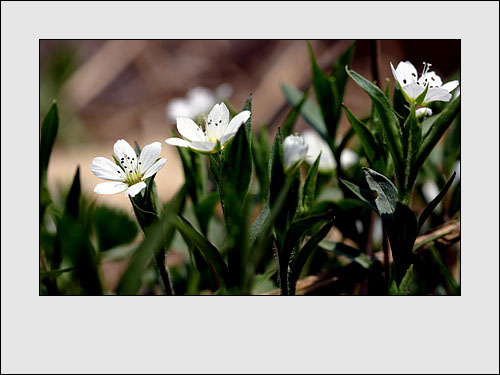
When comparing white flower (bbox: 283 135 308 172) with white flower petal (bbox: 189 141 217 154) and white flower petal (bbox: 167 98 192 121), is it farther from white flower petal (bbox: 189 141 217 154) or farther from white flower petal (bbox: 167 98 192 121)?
white flower petal (bbox: 167 98 192 121)

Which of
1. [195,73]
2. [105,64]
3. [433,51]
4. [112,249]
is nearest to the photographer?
[112,249]

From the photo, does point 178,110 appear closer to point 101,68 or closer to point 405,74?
point 405,74

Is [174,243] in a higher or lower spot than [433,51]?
lower

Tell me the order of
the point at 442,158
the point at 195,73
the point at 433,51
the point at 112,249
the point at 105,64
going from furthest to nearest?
the point at 195,73 → the point at 105,64 → the point at 433,51 → the point at 442,158 → the point at 112,249

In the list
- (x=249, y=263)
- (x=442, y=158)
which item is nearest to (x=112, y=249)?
(x=249, y=263)

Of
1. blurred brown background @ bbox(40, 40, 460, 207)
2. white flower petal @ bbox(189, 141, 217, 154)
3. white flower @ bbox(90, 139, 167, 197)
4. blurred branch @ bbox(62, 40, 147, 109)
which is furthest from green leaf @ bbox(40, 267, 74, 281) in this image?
blurred branch @ bbox(62, 40, 147, 109)

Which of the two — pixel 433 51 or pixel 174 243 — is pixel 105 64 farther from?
pixel 174 243
